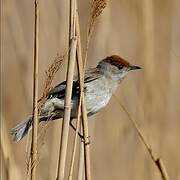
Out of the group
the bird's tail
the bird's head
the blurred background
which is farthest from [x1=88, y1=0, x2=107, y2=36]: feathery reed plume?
the bird's head

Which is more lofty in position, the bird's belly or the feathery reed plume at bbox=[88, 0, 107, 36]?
the feathery reed plume at bbox=[88, 0, 107, 36]

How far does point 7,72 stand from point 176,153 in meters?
1.78

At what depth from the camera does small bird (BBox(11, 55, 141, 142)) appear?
101 inches

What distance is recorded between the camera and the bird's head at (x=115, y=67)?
3027 mm

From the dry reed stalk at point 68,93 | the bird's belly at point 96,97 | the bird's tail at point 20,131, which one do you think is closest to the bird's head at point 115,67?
the bird's belly at point 96,97

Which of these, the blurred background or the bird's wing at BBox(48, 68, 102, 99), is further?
the blurred background

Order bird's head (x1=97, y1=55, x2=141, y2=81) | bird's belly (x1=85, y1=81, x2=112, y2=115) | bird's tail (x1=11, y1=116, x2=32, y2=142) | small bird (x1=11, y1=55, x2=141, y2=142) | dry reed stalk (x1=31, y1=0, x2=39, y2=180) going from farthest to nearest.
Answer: bird's head (x1=97, y1=55, x2=141, y2=81)
bird's belly (x1=85, y1=81, x2=112, y2=115)
small bird (x1=11, y1=55, x2=141, y2=142)
bird's tail (x1=11, y1=116, x2=32, y2=142)
dry reed stalk (x1=31, y1=0, x2=39, y2=180)

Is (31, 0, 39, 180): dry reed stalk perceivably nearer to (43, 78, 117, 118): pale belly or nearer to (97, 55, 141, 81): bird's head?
(43, 78, 117, 118): pale belly

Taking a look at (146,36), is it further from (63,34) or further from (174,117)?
(174,117)

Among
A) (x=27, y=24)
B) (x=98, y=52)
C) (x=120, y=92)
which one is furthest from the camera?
(x=27, y=24)

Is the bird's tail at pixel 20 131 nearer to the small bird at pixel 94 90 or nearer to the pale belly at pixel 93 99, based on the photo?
the small bird at pixel 94 90

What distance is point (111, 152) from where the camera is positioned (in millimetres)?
3045

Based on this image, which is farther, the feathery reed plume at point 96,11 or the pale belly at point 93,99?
the pale belly at point 93,99

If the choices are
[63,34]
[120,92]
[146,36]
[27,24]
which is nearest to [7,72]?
[27,24]
